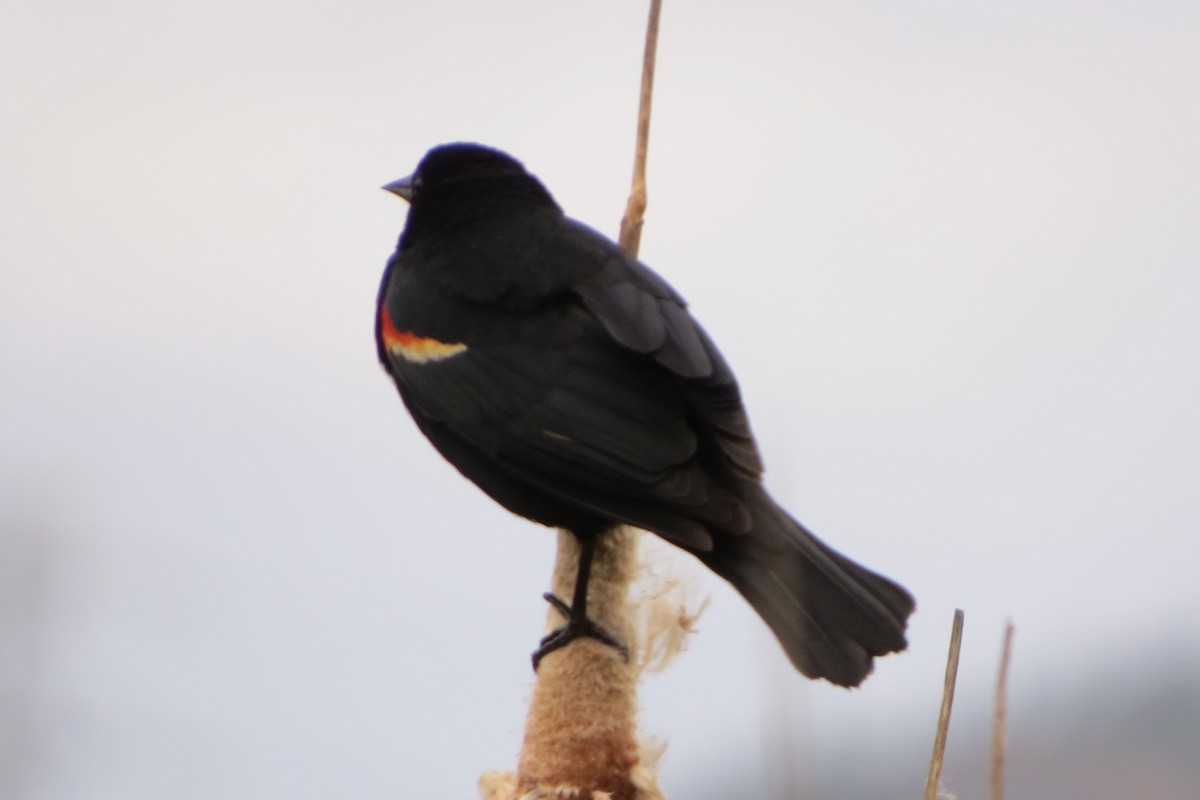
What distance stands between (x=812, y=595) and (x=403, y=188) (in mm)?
1655

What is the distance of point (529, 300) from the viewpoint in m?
3.26

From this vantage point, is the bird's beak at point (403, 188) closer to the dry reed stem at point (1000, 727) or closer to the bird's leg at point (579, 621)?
the bird's leg at point (579, 621)

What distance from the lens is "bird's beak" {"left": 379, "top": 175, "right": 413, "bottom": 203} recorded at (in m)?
3.98

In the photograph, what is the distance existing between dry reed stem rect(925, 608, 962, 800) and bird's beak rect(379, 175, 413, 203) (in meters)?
2.42

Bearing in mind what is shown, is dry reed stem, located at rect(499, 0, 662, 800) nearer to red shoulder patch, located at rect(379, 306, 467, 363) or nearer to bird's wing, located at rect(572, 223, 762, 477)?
bird's wing, located at rect(572, 223, 762, 477)

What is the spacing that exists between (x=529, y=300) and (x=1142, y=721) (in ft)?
70.3

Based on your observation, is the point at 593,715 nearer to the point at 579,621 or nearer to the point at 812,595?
the point at 579,621

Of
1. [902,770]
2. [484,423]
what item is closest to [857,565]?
[484,423]

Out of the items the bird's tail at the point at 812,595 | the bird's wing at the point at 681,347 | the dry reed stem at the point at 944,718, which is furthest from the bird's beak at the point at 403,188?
the dry reed stem at the point at 944,718

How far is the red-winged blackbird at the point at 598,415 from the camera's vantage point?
112 inches

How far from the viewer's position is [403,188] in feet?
13.1

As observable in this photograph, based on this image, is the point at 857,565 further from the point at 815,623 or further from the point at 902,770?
the point at 902,770

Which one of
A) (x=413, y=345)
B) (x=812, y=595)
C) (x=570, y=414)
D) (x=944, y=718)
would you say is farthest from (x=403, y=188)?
(x=944, y=718)

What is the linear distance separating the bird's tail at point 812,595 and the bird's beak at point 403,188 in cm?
139
